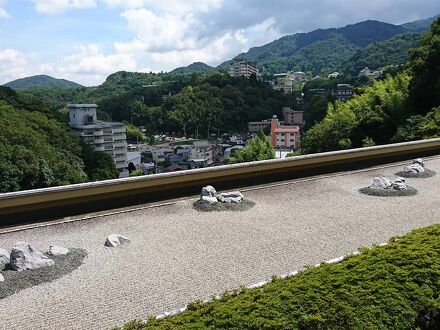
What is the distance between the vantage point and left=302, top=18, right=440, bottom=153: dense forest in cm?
1850

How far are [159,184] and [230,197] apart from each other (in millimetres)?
1184

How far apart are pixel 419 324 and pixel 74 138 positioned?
36648 millimetres

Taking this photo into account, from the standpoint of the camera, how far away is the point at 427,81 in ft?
61.0

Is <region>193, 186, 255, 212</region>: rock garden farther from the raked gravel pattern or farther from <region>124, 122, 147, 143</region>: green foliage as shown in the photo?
<region>124, 122, 147, 143</region>: green foliage

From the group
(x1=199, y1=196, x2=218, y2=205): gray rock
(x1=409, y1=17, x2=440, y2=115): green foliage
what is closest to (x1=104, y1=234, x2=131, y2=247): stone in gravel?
(x1=199, y1=196, x2=218, y2=205): gray rock

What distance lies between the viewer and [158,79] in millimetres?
148750

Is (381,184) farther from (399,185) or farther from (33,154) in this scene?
(33,154)

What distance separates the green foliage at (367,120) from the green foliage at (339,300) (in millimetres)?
16134

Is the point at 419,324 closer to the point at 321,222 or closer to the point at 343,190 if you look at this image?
the point at 321,222

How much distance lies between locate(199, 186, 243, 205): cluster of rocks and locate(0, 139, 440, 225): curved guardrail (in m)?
0.47

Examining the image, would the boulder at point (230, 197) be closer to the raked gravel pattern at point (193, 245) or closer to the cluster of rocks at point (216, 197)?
the cluster of rocks at point (216, 197)

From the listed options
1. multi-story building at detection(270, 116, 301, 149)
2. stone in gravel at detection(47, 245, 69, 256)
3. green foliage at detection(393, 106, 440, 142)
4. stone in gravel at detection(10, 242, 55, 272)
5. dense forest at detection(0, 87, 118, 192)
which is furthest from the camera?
multi-story building at detection(270, 116, 301, 149)

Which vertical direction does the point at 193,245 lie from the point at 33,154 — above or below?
above

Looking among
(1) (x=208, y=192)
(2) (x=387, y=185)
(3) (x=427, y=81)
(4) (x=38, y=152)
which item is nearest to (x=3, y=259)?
(1) (x=208, y=192)
